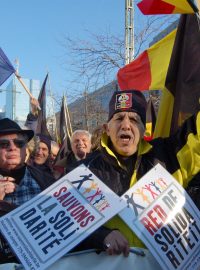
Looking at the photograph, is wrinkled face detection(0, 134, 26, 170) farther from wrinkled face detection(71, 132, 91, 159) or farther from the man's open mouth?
wrinkled face detection(71, 132, 91, 159)

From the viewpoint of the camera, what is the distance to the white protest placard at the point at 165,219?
268cm

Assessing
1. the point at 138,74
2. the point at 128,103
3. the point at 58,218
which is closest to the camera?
the point at 58,218

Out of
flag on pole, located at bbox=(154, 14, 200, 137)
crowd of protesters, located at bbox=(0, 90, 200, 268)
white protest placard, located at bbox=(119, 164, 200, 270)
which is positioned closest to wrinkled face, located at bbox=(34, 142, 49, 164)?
flag on pole, located at bbox=(154, 14, 200, 137)

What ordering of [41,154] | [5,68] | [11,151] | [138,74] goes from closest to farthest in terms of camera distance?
1. [11,151]
2. [138,74]
3. [41,154]
4. [5,68]

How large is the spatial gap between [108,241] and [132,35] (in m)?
12.2

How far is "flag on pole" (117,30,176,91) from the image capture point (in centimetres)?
538

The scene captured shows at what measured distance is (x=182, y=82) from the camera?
420cm

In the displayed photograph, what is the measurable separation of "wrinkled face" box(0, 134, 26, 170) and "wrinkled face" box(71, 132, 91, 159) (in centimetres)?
319

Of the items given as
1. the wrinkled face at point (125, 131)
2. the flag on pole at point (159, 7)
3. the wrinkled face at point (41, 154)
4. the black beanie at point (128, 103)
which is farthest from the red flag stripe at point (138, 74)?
the wrinkled face at point (125, 131)

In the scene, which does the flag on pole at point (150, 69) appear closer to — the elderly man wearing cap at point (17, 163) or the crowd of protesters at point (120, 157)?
the crowd of protesters at point (120, 157)

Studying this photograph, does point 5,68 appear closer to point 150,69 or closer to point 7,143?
point 150,69

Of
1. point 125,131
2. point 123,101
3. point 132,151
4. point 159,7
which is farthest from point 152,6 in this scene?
point 132,151

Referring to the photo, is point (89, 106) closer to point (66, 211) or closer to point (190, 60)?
point (190, 60)

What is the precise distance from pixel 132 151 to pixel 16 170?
89 centimetres
